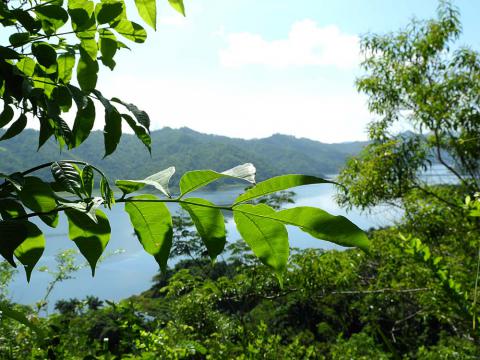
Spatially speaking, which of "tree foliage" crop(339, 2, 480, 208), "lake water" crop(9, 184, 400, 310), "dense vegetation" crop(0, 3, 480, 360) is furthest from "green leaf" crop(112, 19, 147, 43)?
"lake water" crop(9, 184, 400, 310)

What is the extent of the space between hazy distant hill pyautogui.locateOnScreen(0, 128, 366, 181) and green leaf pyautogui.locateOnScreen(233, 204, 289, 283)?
20.8 metres

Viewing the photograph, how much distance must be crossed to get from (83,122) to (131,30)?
5.6 inches

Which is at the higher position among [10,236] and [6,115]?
[6,115]

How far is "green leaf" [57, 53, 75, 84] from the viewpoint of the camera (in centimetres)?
54

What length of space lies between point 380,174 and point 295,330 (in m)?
6.34

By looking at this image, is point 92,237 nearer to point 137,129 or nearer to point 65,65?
point 137,129

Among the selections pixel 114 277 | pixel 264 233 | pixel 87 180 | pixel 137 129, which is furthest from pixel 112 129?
pixel 114 277

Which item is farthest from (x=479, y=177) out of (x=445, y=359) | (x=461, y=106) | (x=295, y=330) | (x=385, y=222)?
(x=295, y=330)

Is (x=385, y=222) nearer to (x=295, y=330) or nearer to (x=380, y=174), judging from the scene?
(x=380, y=174)

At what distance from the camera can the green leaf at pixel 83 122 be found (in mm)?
511

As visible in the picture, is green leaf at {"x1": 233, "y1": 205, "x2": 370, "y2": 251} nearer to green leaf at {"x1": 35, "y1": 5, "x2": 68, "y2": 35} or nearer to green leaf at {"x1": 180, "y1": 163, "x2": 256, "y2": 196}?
green leaf at {"x1": 180, "y1": 163, "x2": 256, "y2": 196}

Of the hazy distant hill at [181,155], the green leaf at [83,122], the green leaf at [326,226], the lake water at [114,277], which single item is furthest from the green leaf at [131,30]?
the hazy distant hill at [181,155]

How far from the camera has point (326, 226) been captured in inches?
12.4

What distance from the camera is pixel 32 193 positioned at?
0.34 m
